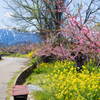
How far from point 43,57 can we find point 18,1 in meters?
7.75

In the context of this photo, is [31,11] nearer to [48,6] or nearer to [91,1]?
[48,6]

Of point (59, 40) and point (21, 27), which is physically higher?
point (21, 27)

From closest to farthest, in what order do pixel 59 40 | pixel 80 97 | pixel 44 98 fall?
pixel 80 97
pixel 44 98
pixel 59 40

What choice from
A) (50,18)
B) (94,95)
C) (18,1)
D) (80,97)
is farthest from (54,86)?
(18,1)

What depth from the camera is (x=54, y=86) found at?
5.48m

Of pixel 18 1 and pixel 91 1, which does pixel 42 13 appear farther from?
pixel 91 1

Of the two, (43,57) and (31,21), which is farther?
(31,21)

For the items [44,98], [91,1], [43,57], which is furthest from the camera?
[91,1]

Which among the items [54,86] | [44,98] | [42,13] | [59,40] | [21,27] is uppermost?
[42,13]

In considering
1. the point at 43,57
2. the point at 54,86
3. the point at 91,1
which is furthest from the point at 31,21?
the point at 54,86

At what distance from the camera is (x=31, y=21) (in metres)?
17.8

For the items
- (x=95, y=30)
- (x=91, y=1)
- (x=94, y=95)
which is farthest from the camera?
(x=91, y=1)

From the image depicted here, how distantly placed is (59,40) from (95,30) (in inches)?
290

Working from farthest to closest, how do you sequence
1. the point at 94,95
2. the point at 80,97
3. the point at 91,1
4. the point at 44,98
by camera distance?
the point at 91,1
the point at 44,98
the point at 80,97
the point at 94,95
